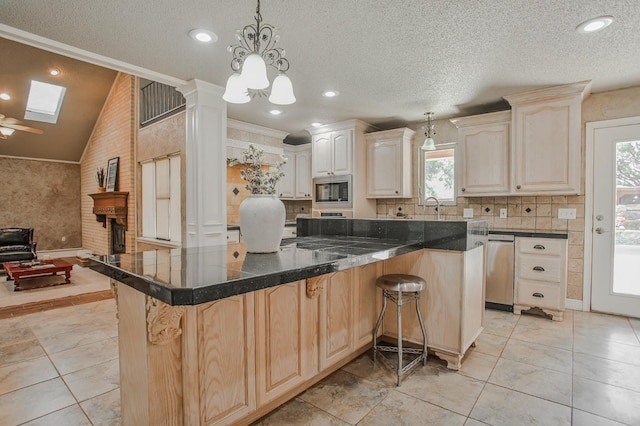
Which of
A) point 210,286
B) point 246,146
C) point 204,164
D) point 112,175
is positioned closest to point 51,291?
point 112,175

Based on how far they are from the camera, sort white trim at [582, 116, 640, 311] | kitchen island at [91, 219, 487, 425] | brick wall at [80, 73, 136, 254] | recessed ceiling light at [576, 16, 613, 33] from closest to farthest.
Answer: kitchen island at [91, 219, 487, 425]
recessed ceiling light at [576, 16, 613, 33]
white trim at [582, 116, 640, 311]
brick wall at [80, 73, 136, 254]

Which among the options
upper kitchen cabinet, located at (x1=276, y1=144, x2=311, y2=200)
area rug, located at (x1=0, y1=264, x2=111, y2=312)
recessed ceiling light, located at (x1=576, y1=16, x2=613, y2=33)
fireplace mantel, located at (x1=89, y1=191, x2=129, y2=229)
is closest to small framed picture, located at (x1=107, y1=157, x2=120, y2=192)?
fireplace mantel, located at (x1=89, y1=191, x2=129, y2=229)

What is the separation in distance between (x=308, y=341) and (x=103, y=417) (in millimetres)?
1215

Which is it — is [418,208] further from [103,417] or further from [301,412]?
[103,417]

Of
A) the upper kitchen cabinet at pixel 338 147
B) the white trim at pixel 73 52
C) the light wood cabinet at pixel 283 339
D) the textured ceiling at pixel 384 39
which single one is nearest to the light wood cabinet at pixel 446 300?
the light wood cabinet at pixel 283 339

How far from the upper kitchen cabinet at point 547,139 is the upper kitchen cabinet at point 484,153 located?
0.48ft

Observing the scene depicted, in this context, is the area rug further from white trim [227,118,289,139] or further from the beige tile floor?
white trim [227,118,289,139]

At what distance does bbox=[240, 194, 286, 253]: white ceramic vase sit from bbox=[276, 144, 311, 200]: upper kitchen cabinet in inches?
157

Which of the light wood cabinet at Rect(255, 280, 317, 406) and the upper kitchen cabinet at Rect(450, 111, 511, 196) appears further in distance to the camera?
the upper kitchen cabinet at Rect(450, 111, 511, 196)

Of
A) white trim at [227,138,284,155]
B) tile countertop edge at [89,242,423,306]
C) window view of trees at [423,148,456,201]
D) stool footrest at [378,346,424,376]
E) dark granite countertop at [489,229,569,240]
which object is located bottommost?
stool footrest at [378,346,424,376]

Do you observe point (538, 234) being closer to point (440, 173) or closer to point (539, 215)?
point (539, 215)

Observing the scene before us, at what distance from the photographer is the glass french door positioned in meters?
3.47

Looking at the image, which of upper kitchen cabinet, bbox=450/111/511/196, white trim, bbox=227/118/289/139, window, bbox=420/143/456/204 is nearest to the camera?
upper kitchen cabinet, bbox=450/111/511/196

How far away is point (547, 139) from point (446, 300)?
7.85 ft
